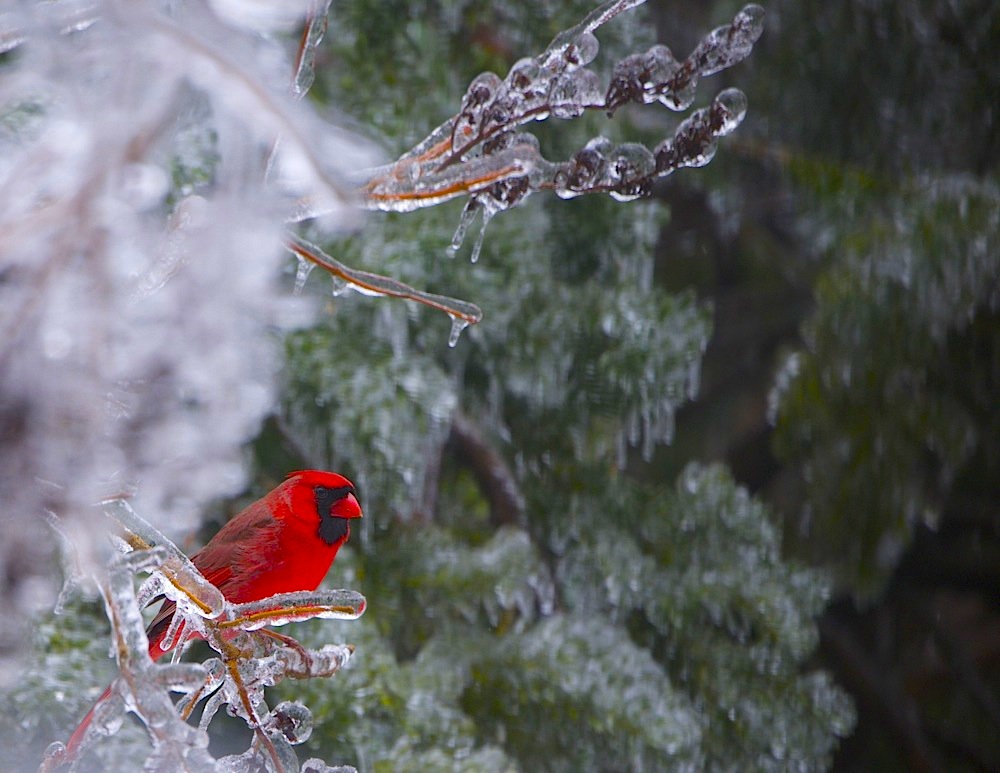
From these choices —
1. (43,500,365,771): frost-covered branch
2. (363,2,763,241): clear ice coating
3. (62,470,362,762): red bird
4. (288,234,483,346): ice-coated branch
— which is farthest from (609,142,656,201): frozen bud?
(62,470,362,762): red bird

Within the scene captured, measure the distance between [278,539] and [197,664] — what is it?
0.42 metres

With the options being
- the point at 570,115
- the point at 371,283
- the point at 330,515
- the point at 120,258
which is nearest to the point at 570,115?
the point at 570,115

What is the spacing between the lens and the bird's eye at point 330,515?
2.99 feet

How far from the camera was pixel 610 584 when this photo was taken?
4.85ft

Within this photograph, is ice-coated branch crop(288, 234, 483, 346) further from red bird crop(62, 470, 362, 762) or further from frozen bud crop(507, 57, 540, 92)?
red bird crop(62, 470, 362, 762)

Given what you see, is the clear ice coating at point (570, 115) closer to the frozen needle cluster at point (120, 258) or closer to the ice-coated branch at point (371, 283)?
the ice-coated branch at point (371, 283)

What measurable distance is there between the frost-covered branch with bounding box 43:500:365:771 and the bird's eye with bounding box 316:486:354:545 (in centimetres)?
27


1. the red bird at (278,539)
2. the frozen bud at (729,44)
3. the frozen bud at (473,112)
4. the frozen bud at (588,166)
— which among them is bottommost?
the red bird at (278,539)

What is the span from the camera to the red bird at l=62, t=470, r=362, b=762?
0.91 meters

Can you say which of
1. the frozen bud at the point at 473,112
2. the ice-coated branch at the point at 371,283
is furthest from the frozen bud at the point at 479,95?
the ice-coated branch at the point at 371,283

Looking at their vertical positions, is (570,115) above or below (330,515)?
above

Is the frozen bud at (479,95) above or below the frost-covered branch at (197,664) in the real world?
above

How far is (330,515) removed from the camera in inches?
36.3

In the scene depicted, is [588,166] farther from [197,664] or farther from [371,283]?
[197,664]
